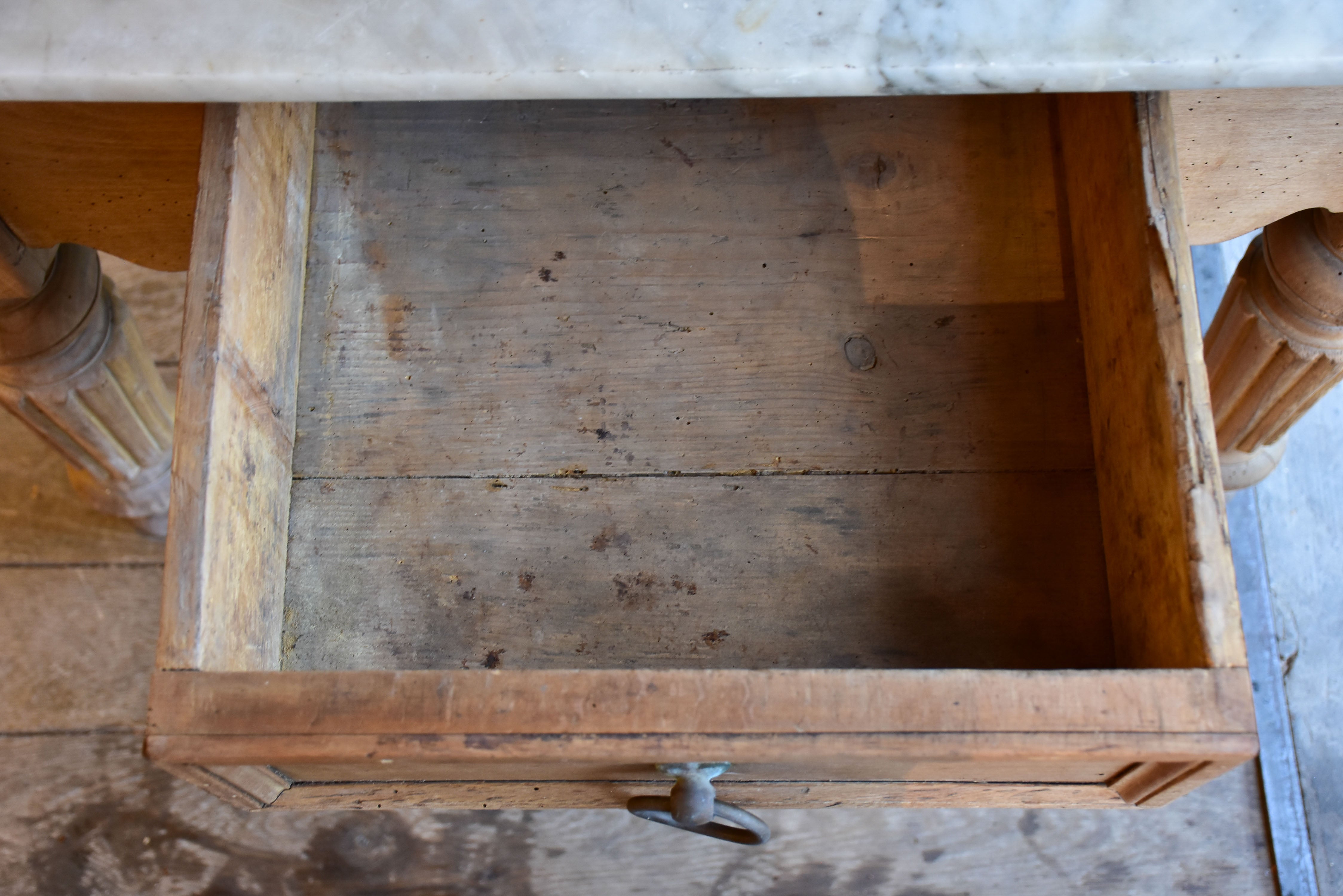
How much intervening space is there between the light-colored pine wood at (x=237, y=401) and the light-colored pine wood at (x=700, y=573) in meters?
0.05

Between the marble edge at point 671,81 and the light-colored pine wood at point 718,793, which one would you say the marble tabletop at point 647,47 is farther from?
the light-colored pine wood at point 718,793

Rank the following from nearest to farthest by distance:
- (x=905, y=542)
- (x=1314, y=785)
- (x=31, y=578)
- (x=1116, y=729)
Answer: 1. (x=1116, y=729)
2. (x=905, y=542)
3. (x=1314, y=785)
4. (x=31, y=578)

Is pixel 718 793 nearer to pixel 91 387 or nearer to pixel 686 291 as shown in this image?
pixel 686 291

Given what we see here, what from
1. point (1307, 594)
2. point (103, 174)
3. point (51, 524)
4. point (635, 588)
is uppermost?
point (103, 174)

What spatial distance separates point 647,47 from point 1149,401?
1.24 feet

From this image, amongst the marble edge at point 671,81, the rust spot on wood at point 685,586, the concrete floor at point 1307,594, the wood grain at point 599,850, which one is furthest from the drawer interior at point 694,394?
the concrete floor at point 1307,594

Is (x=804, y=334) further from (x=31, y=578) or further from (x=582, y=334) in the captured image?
(x=31, y=578)

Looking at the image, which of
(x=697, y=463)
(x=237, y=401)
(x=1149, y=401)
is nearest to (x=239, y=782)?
(x=237, y=401)

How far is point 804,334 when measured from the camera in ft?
2.64

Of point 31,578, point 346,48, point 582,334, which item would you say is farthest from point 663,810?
point 31,578

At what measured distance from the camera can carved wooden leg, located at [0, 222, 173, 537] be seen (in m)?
0.97

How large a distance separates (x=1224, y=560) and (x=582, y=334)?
461mm

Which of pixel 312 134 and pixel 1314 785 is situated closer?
pixel 312 134

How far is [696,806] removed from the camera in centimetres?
62
